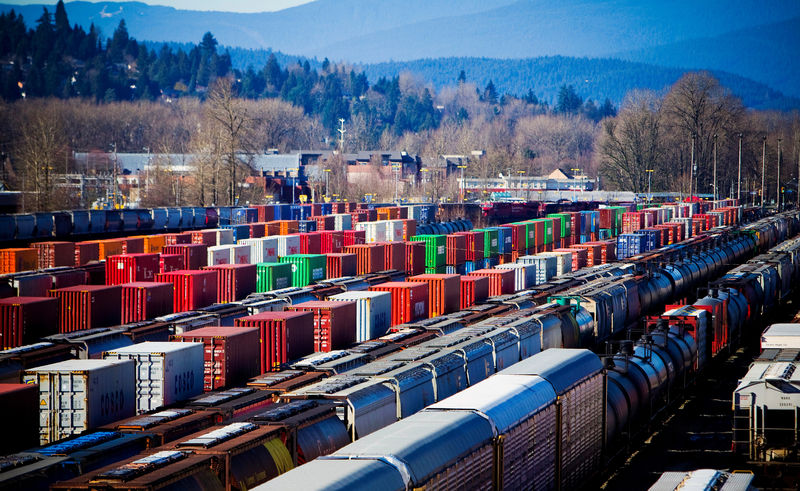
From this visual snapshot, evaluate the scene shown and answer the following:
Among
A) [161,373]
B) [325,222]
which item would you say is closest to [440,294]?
[161,373]

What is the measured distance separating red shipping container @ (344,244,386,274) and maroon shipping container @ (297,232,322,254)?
7115 millimetres

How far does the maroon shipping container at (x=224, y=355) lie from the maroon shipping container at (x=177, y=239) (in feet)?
98.2

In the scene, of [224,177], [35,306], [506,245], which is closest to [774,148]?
[224,177]

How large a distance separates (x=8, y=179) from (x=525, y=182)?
100 meters

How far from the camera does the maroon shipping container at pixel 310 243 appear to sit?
59594mm

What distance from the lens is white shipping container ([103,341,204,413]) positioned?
81.8 feet

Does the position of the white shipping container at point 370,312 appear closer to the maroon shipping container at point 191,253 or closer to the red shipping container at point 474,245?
the maroon shipping container at point 191,253

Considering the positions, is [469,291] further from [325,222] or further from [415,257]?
[325,222]

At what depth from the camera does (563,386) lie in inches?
862

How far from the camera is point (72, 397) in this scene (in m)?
22.8

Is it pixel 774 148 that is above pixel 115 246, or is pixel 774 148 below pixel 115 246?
above

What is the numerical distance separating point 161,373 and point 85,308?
1183 centimetres

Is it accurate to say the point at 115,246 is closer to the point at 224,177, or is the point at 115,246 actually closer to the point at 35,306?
the point at 35,306

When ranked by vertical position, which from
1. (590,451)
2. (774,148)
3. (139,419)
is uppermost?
(774,148)
